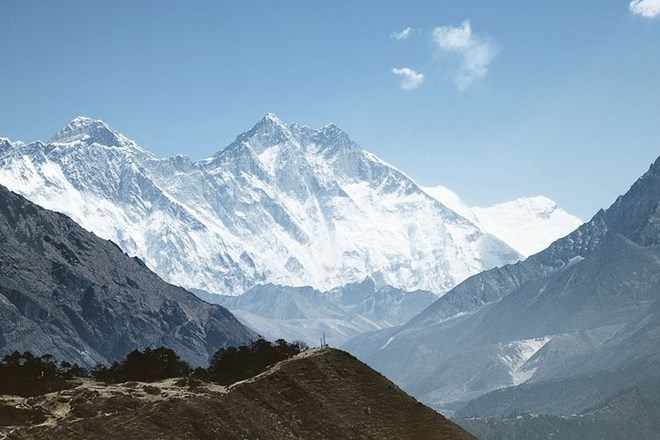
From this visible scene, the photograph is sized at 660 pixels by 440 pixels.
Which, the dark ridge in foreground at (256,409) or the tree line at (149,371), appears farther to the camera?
the tree line at (149,371)

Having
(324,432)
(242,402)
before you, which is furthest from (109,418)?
(324,432)

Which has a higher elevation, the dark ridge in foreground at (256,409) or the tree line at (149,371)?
the tree line at (149,371)

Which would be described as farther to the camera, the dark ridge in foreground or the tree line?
the tree line

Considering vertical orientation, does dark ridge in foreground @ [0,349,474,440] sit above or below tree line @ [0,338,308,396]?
below

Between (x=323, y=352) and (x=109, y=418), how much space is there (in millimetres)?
43982

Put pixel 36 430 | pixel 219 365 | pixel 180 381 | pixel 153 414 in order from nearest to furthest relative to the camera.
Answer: pixel 36 430
pixel 153 414
pixel 180 381
pixel 219 365

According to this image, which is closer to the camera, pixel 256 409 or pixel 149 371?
pixel 256 409

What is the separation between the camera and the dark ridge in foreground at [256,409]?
13125cm

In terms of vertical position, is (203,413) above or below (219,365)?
below

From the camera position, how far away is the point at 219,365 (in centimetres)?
18188

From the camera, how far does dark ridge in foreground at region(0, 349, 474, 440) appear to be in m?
131

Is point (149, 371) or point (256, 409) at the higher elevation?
point (149, 371)

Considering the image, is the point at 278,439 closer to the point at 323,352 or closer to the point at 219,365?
the point at 323,352

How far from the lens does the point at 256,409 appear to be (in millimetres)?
144875
